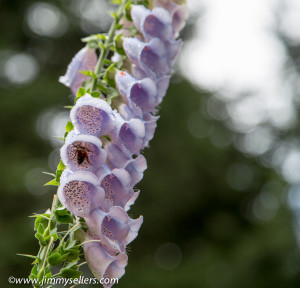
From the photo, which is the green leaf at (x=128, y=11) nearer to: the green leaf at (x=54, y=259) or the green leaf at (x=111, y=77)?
the green leaf at (x=111, y=77)

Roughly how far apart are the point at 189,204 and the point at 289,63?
4.55m

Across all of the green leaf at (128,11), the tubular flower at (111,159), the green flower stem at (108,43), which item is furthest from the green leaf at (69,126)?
the green leaf at (128,11)

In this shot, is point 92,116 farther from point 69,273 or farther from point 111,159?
point 69,273

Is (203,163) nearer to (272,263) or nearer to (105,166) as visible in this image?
(272,263)

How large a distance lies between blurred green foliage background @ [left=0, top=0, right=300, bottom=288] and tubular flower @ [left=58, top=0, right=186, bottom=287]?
5067mm

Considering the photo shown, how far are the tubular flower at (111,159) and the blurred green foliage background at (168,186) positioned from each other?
5.07m

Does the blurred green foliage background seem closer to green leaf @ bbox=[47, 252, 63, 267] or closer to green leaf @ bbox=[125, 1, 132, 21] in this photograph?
green leaf @ bbox=[125, 1, 132, 21]

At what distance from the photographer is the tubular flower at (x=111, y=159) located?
0.65 metres

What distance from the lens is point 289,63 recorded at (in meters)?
11.0

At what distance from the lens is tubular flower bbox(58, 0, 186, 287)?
646 mm

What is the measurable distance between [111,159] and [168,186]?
22.6ft

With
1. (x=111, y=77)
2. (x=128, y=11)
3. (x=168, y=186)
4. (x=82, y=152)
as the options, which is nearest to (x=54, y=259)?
(x=82, y=152)

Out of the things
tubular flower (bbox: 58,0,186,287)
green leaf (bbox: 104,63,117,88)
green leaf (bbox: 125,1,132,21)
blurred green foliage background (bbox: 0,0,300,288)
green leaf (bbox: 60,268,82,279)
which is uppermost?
green leaf (bbox: 125,1,132,21)

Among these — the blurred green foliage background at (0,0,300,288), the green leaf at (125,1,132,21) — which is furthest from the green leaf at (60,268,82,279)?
the blurred green foliage background at (0,0,300,288)
